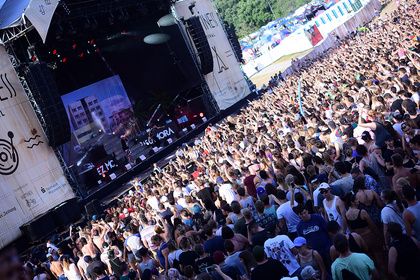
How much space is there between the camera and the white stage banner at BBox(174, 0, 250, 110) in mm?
24875

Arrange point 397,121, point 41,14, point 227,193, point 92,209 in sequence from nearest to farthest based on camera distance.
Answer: point 397,121, point 227,193, point 41,14, point 92,209

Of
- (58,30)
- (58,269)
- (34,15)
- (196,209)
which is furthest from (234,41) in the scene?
(58,269)

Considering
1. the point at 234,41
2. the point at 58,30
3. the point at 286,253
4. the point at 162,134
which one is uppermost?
the point at 58,30

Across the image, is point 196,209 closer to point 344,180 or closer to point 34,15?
point 344,180

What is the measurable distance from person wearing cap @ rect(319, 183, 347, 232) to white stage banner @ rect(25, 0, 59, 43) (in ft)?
38.3

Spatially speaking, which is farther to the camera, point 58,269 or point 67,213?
point 67,213

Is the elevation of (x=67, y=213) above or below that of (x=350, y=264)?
above

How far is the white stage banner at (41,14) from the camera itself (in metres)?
13.8

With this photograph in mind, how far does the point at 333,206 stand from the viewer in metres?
5.00

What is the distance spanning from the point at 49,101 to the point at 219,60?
13.4m

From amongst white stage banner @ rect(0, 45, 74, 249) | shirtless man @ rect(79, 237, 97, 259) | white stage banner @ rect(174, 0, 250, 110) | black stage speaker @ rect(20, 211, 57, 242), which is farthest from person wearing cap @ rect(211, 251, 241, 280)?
white stage banner @ rect(174, 0, 250, 110)

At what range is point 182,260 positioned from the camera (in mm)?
5531

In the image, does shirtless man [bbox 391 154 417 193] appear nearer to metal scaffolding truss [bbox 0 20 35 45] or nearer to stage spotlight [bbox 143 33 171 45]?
metal scaffolding truss [bbox 0 20 35 45]

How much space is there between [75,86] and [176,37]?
629 centimetres
